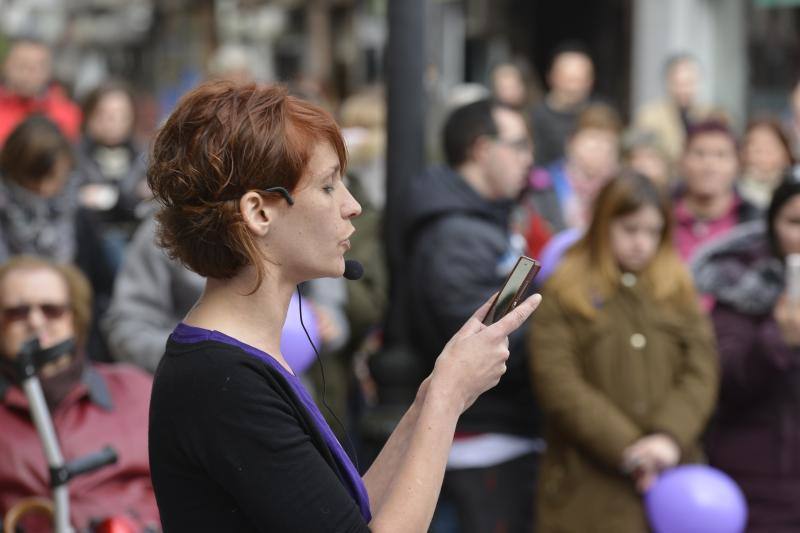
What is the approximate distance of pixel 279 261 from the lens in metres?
2.37

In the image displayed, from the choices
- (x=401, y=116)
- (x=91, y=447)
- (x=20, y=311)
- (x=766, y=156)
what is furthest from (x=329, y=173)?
(x=766, y=156)

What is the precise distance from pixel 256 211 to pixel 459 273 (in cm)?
284

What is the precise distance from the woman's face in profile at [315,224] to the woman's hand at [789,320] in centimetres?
309

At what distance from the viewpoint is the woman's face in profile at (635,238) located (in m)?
5.27

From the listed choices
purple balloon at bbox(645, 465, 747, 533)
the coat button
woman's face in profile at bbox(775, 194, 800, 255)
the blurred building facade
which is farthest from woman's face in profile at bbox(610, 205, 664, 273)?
the blurred building facade

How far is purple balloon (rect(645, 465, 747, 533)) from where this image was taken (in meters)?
4.90

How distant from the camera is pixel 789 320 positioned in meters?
5.11

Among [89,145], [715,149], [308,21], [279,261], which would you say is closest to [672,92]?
[715,149]

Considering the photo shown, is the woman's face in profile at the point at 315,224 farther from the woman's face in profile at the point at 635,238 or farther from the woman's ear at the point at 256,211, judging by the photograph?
the woman's face in profile at the point at 635,238

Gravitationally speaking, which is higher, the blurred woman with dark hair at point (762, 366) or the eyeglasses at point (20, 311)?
the eyeglasses at point (20, 311)

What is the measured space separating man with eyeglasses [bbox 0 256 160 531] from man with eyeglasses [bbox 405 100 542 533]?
3.62 ft

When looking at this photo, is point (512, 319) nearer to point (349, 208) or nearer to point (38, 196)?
point (349, 208)

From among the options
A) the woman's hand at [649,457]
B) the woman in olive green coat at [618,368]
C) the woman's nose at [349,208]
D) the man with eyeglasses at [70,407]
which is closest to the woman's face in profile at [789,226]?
the woman in olive green coat at [618,368]

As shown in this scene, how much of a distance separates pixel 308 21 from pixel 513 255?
24.8m
